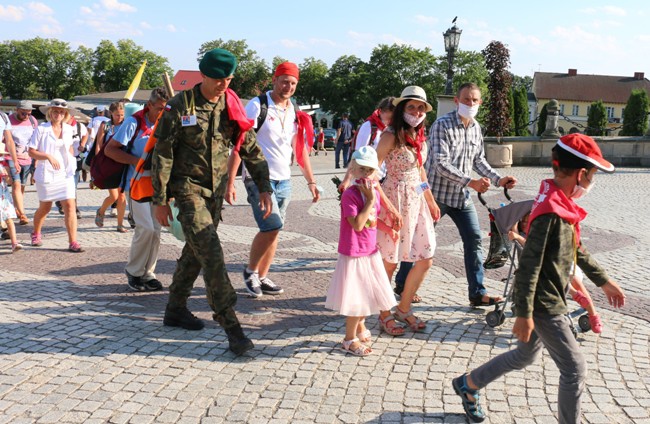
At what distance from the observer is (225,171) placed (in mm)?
5047

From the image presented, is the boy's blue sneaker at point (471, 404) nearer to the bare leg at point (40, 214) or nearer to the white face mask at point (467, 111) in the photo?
the white face mask at point (467, 111)

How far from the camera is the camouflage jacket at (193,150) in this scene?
4.60 meters

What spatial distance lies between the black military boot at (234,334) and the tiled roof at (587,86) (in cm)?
10138

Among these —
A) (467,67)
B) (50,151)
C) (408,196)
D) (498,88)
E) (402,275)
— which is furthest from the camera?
(467,67)

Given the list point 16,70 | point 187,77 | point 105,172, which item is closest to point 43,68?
point 16,70

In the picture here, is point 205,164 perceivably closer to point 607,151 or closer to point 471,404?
point 471,404

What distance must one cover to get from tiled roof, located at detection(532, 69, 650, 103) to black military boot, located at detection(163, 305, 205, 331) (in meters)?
101

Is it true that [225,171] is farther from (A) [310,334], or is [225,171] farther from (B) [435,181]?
(B) [435,181]

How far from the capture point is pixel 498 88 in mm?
24266

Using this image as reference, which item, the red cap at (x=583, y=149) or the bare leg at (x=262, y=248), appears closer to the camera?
the red cap at (x=583, y=149)

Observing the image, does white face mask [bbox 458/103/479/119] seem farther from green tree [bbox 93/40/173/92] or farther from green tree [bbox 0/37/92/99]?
green tree [bbox 0/37/92/99]

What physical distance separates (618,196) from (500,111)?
9922 millimetres

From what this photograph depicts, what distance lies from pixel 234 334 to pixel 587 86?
351 feet

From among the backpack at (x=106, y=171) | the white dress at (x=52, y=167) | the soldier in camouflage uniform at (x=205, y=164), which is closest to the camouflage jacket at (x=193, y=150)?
the soldier in camouflage uniform at (x=205, y=164)
